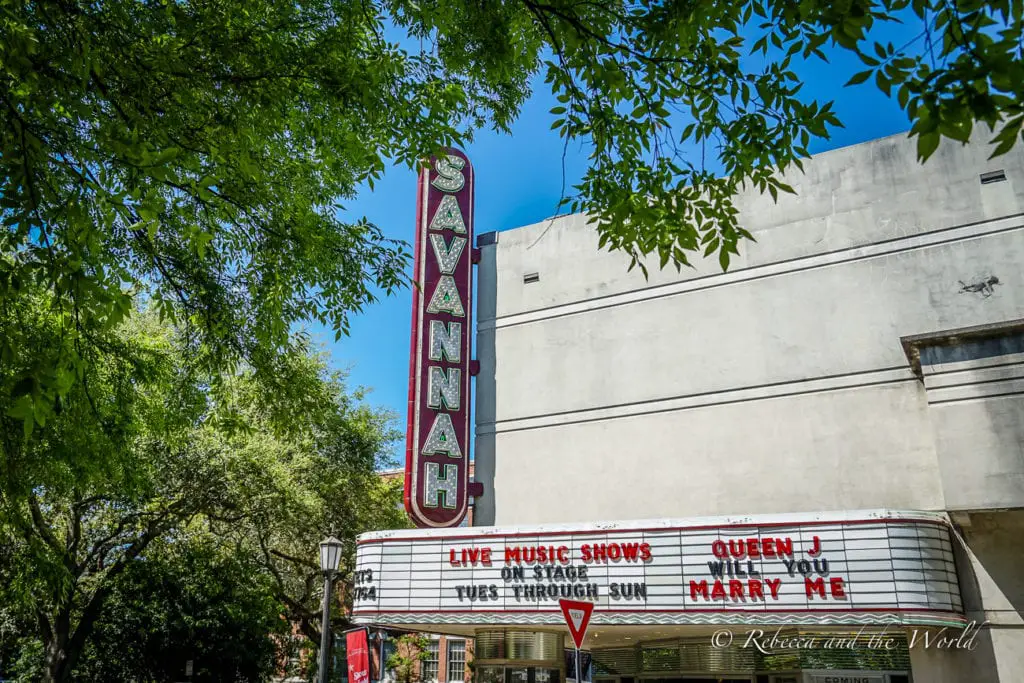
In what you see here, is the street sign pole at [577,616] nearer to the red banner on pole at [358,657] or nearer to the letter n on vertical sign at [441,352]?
the red banner on pole at [358,657]

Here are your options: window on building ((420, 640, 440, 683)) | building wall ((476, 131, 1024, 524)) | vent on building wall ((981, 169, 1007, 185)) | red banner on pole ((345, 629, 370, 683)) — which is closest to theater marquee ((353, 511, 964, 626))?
building wall ((476, 131, 1024, 524))

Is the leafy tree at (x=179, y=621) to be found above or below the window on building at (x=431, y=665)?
above

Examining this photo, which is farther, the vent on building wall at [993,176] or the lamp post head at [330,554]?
the vent on building wall at [993,176]

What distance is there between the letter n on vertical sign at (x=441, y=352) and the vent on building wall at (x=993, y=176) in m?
11.3

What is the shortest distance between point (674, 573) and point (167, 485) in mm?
16268

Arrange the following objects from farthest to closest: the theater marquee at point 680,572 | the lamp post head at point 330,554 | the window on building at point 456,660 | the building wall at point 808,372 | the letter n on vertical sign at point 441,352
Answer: the window on building at point 456,660 < the letter n on vertical sign at point 441,352 < the lamp post head at point 330,554 < the building wall at point 808,372 < the theater marquee at point 680,572

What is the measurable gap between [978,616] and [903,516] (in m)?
2.12

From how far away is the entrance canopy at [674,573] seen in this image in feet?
42.7

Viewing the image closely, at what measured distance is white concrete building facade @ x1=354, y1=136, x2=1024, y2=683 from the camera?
13.2 meters

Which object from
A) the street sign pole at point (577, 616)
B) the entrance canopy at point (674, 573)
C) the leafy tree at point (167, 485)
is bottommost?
the street sign pole at point (577, 616)

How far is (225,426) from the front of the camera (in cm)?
1012

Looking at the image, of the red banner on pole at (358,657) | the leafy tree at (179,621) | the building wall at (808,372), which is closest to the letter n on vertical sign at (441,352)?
the building wall at (808,372)

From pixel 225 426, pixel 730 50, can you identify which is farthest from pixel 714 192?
pixel 225 426

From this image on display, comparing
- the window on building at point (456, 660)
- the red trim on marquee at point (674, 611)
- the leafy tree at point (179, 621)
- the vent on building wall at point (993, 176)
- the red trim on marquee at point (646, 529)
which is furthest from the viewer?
the window on building at point (456, 660)
